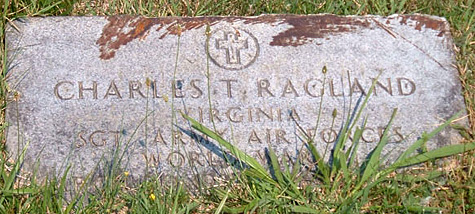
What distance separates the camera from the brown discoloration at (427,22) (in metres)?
3.21

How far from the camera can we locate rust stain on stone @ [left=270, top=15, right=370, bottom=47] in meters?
3.13

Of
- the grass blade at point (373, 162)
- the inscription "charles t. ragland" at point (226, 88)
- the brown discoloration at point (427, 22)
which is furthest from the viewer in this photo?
the brown discoloration at point (427, 22)

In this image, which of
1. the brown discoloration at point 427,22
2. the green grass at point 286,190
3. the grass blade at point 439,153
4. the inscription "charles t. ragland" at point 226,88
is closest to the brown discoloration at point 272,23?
the brown discoloration at point 427,22

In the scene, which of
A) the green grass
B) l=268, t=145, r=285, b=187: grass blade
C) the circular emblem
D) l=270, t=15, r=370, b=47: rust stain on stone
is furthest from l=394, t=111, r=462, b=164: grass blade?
the circular emblem

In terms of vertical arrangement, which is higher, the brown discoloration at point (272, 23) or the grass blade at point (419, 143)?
the brown discoloration at point (272, 23)

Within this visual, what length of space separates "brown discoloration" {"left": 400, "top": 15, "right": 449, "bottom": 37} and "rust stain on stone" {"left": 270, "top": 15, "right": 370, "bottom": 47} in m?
0.20

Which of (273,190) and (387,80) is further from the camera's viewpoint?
(387,80)

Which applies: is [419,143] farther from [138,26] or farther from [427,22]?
[138,26]

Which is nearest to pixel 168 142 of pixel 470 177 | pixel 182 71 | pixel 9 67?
pixel 182 71

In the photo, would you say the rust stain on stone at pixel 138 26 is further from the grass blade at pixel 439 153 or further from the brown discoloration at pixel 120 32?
the grass blade at pixel 439 153

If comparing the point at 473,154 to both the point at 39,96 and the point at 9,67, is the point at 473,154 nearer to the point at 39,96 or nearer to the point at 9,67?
the point at 39,96

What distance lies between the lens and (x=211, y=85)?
3.01m

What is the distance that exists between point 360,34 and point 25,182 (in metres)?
1.66

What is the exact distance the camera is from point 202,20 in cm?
318
